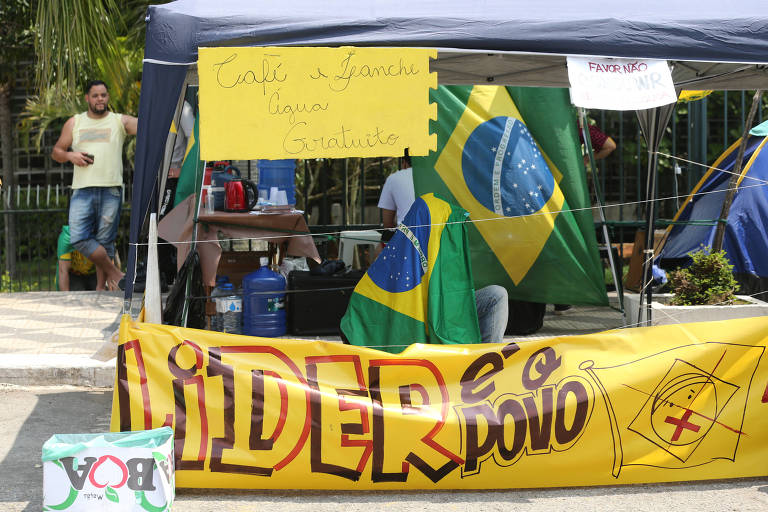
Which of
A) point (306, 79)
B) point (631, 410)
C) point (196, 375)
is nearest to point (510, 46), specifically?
point (306, 79)

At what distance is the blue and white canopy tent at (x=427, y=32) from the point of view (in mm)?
4504

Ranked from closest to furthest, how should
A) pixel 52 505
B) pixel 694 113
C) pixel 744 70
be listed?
pixel 52 505 < pixel 744 70 < pixel 694 113

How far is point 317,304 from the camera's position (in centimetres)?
738

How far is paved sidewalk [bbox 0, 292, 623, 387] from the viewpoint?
6.52 m

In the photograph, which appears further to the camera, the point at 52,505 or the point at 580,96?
the point at 580,96

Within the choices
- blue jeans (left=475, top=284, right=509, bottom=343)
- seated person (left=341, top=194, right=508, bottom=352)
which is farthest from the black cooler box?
blue jeans (left=475, top=284, right=509, bottom=343)

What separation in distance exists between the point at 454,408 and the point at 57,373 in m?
3.34

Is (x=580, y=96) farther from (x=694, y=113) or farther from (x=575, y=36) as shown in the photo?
(x=694, y=113)

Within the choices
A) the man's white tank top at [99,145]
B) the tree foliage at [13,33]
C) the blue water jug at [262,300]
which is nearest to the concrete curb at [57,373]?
the blue water jug at [262,300]

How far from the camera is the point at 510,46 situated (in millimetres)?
4570

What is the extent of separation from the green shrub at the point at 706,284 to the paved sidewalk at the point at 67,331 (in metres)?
1.21

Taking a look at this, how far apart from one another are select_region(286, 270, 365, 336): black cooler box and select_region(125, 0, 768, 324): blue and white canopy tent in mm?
2620

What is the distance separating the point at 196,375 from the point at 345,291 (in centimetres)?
299

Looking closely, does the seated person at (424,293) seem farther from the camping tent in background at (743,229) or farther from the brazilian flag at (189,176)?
the camping tent in background at (743,229)
